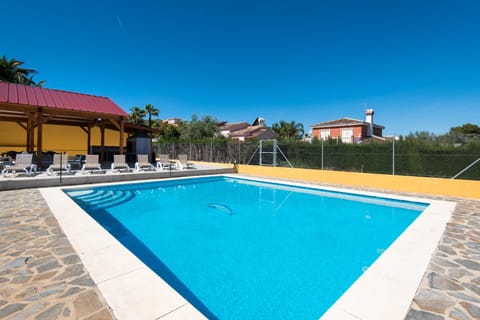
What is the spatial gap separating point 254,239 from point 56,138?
20.5 metres

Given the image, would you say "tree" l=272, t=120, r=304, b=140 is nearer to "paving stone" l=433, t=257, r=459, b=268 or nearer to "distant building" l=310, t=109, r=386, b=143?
"distant building" l=310, t=109, r=386, b=143

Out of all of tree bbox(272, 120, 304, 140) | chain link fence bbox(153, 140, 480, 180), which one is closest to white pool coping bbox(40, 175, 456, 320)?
chain link fence bbox(153, 140, 480, 180)

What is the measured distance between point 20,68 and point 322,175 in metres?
31.7

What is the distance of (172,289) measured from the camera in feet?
8.15

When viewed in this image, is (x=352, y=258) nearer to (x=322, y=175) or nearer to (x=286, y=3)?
(x=322, y=175)

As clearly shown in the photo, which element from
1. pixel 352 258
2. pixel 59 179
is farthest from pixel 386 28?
pixel 59 179

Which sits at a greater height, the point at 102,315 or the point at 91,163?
the point at 91,163

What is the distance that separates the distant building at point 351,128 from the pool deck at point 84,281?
24628 millimetres

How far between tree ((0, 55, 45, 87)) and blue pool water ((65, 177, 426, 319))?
878 inches

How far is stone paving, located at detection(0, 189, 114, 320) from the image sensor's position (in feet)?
6.81

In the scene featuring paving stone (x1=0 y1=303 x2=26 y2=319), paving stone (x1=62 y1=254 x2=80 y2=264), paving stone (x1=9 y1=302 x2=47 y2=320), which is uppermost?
paving stone (x1=62 y1=254 x2=80 y2=264)

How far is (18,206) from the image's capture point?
5.72 metres

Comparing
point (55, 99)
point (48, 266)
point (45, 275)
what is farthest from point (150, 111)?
point (45, 275)

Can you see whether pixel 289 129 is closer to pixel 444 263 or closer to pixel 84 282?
pixel 444 263
